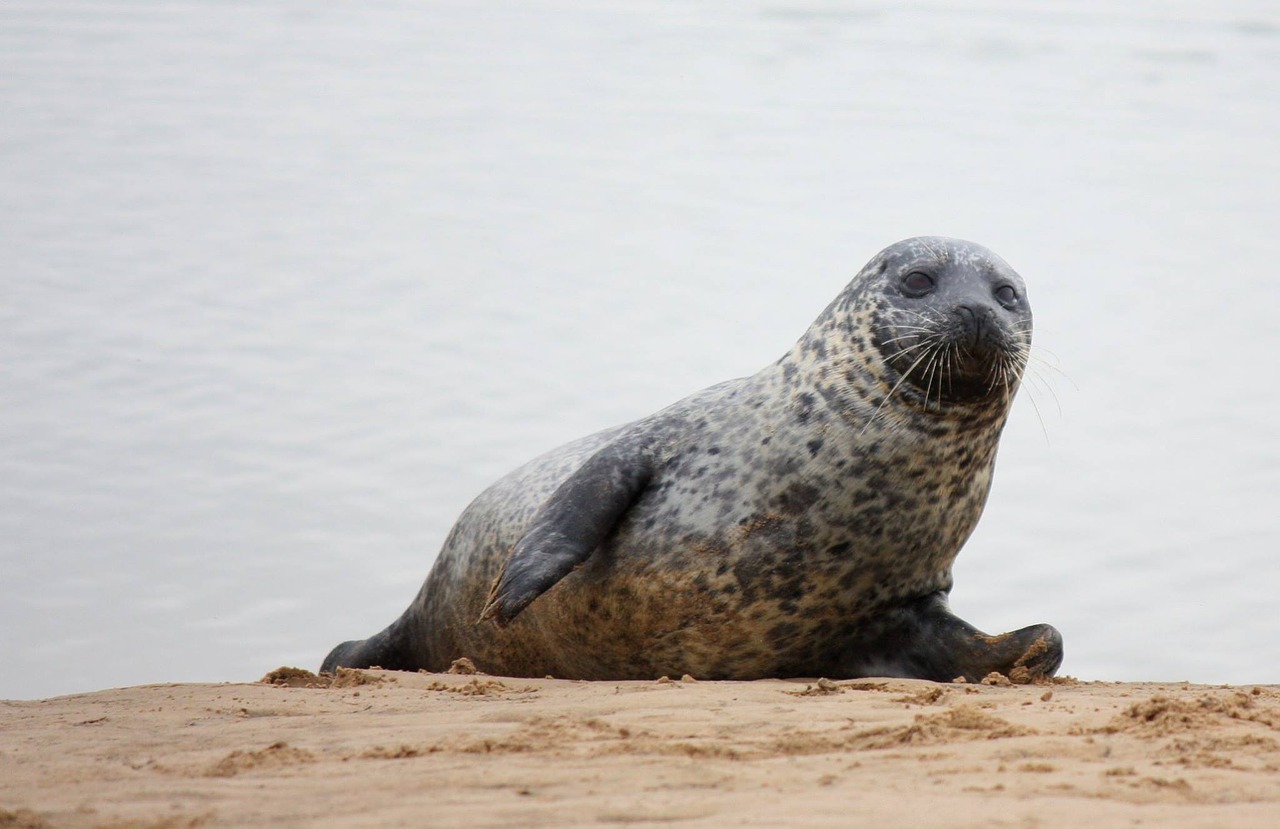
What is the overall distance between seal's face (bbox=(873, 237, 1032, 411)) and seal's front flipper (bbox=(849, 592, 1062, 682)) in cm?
65

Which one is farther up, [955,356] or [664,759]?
[955,356]

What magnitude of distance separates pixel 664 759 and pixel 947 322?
211 centimetres

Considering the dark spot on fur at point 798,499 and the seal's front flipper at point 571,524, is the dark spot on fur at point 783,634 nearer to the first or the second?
the dark spot on fur at point 798,499

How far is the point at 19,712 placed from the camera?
4.45 m

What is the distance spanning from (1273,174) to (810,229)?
5.16 m

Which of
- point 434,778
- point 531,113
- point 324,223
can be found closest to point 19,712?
point 434,778

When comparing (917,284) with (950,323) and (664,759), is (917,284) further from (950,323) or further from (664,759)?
(664,759)

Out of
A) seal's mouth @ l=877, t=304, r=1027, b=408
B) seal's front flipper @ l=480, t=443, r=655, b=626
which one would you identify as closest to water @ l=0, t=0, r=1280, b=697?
seal's mouth @ l=877, t=304, r=1027, b=408

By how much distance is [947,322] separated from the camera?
4965mm

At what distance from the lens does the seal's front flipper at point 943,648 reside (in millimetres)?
4848

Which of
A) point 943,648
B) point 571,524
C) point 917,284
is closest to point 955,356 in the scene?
point 917,284

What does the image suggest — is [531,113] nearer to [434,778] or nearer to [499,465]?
[499,465]

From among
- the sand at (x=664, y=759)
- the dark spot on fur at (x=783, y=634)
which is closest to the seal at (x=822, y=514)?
the dark spot on fur at (x=783, y=634)

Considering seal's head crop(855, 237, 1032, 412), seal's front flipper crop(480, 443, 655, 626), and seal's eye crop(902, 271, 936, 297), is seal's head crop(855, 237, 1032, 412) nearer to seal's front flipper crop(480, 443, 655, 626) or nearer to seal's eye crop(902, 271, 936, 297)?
seal's eye crop(902, 271, 936, 297)
